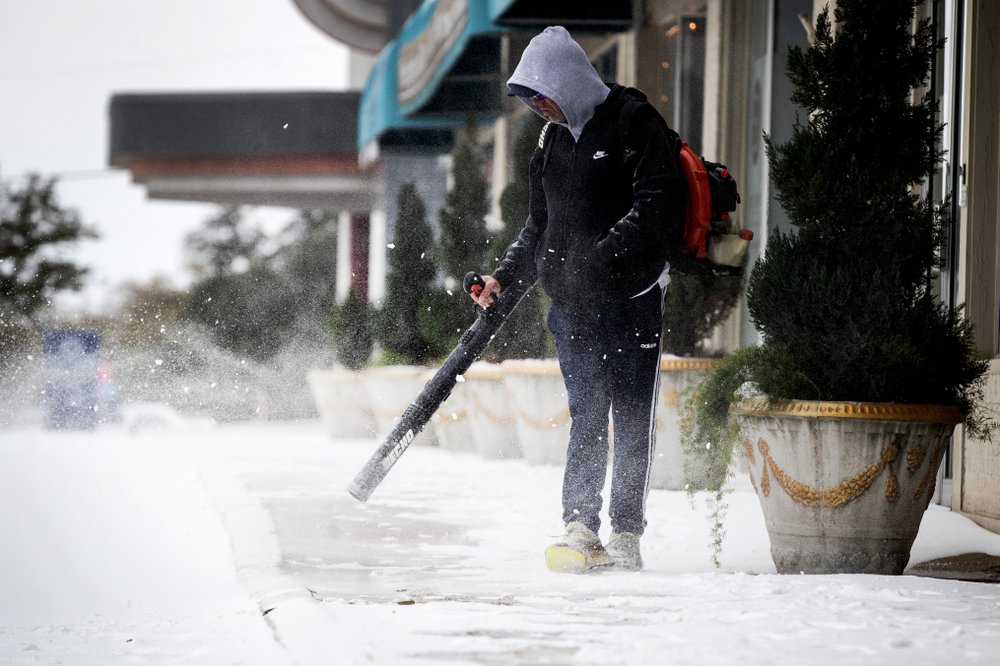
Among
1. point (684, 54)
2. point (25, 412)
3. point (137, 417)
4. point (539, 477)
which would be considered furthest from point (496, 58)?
point (25, 412)

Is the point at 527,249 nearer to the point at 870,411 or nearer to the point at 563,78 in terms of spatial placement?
the point at 563,78

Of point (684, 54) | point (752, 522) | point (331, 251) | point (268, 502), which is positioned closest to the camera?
point (752, 522)

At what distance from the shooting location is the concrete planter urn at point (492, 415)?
10.9m

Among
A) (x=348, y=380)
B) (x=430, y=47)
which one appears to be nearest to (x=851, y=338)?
(x=348, y=380)

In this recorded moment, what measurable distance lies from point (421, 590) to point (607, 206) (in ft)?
4.72

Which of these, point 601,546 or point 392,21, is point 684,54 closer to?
point 601,546

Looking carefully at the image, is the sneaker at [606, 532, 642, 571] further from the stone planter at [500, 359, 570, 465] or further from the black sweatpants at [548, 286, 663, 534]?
the stone planter at [500, 359, 570, 465]

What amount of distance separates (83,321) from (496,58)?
149ft

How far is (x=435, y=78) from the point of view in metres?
15.4

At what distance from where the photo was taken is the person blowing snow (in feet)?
15.8

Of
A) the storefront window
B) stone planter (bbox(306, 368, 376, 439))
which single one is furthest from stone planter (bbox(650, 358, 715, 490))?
stone planter (bbox(306, 368, 376, 439))

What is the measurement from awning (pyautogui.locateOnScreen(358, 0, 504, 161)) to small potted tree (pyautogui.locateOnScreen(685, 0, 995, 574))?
313 inches

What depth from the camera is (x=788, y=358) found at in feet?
16.5

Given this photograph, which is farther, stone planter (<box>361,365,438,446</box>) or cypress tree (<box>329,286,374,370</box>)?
cypress tree (<box>329,286,374,370</box>)
